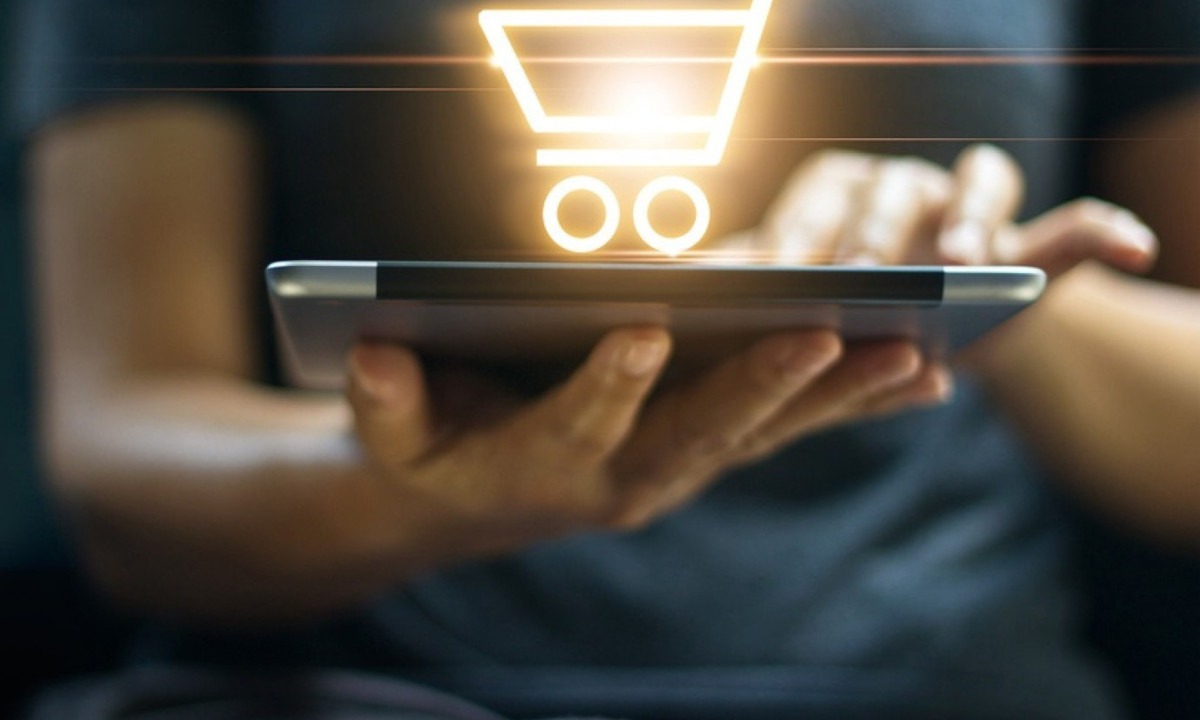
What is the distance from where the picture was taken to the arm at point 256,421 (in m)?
0.38

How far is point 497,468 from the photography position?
17.0 inches

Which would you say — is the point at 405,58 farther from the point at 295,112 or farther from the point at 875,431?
the point at 875,431

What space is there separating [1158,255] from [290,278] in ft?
2.18

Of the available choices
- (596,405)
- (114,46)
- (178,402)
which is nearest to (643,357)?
(596,405)

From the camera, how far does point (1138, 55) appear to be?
684 millimetres

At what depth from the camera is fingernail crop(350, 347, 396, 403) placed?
35 cm

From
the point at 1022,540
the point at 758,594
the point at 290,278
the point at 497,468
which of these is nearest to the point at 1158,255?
the point at 1022,540

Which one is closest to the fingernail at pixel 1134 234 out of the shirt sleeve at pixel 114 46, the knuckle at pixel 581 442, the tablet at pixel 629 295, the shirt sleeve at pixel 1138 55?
the tablet at pixel 629 295

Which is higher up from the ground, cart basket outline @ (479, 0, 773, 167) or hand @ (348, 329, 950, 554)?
cart basket outline @ (479, 0, 773, 167)

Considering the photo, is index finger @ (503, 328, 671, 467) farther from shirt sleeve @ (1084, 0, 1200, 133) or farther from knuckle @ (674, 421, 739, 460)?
shirt sleeve @ (1084, 0, 1200, 133)

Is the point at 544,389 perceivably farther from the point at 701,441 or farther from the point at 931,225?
the point at 931,225

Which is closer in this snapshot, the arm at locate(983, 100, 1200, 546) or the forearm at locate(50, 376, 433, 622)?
the forearm at locate(50, 376, 433, 622)

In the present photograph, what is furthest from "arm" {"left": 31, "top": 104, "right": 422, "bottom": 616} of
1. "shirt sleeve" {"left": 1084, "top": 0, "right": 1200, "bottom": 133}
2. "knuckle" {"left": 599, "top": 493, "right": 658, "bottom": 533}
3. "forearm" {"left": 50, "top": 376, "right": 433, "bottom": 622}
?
"shirt sleeve" {"left": 1084, "top": 0, "right": 1200, "bottom": 133}

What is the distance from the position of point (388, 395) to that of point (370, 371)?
0.01m
